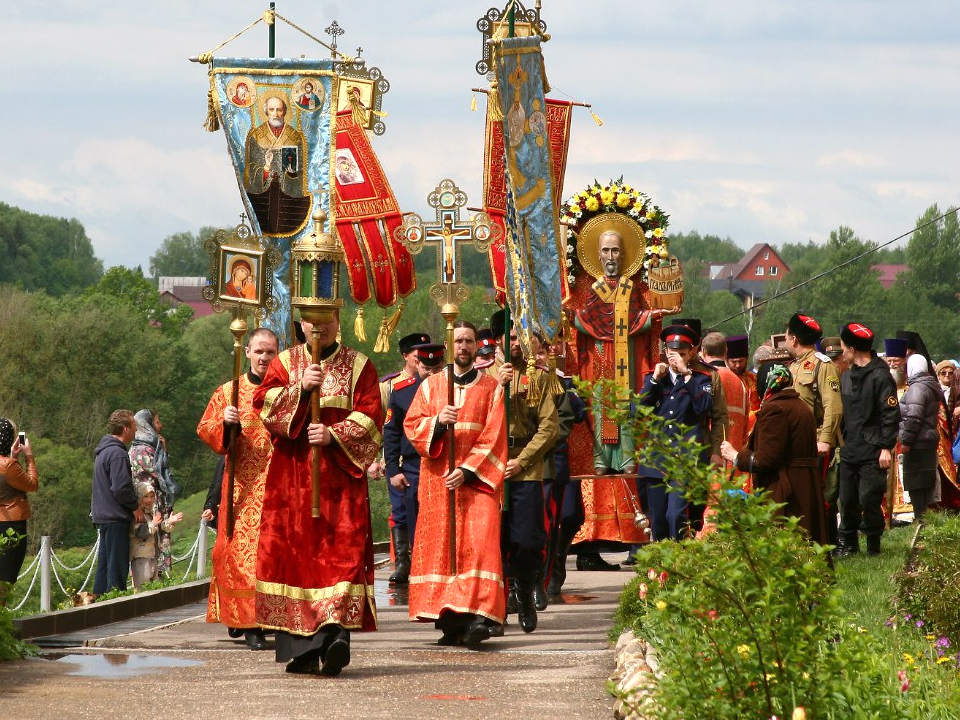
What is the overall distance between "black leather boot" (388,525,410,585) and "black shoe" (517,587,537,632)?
10.5ft

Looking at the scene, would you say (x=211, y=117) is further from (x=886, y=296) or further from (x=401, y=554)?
(x=886, y=296)

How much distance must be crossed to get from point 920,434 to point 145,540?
20.7ft

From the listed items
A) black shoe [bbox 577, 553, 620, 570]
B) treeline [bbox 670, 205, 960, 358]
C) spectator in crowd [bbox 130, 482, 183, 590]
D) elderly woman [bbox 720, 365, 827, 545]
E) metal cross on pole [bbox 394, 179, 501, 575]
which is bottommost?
black shoe [bbox 577, 553, 620, 570]

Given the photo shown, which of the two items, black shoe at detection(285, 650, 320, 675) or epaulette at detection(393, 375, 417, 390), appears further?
epaulette at detection(393, 375, 417, 390)

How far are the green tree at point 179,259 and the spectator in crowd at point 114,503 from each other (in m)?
155

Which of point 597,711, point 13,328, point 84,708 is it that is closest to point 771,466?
point 597,711

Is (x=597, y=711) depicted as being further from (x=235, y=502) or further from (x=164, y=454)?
(x=164, y=454)

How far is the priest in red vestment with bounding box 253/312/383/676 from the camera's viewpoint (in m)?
9.13

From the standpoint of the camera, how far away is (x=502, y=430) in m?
10.5

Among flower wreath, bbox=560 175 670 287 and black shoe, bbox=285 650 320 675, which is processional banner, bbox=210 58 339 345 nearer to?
flower wreath, bbox=560 175 670 287

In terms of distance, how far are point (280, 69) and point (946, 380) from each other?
7.63 m

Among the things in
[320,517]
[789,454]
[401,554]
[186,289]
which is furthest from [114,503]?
[186,289]

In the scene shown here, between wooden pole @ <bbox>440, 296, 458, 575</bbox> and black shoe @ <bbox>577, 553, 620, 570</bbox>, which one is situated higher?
wooden pole @ <bbox>440, 296, 458, 575</bbox>

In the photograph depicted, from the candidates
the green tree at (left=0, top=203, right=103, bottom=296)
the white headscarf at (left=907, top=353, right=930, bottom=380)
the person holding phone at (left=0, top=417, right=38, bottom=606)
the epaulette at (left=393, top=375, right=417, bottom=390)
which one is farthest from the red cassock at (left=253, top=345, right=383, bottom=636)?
the green tree at (left=0, top=203, right=103, bottom=296)
